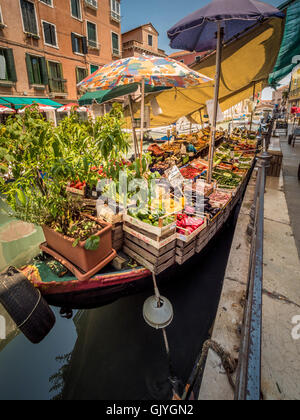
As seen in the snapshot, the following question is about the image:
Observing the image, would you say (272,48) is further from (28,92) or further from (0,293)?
(28,92)

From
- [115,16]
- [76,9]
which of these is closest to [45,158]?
[76,9]

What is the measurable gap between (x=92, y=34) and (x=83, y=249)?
25.9 meters

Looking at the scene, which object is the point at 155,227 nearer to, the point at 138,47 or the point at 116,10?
the point at 116,10

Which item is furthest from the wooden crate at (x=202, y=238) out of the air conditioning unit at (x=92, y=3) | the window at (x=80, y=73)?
the air conditioning unit at (x=92, y=3)

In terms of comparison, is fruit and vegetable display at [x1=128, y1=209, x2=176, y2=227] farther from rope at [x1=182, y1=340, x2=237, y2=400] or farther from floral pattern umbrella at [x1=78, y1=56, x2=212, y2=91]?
floral pattern umbrella at [x1=78, y1=56, x2=212, y2=91]

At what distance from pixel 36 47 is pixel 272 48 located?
59.3ft

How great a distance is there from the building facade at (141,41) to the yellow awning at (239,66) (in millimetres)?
26918

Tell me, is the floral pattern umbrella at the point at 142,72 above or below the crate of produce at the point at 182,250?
above

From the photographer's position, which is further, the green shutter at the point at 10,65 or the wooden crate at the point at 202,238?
the green shutter at the point at 10,65

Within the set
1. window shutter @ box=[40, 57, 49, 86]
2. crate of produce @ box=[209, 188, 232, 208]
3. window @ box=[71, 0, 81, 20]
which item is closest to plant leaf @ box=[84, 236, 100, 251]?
crate of produce @ box=[209, 188, 232, 208]

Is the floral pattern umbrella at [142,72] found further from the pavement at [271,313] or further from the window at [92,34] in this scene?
the window at [92,34]

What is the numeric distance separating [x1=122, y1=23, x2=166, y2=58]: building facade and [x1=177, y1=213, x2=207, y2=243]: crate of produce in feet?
109

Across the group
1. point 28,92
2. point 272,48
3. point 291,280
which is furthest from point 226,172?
point 28,92

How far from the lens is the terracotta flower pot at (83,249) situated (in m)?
2.54
